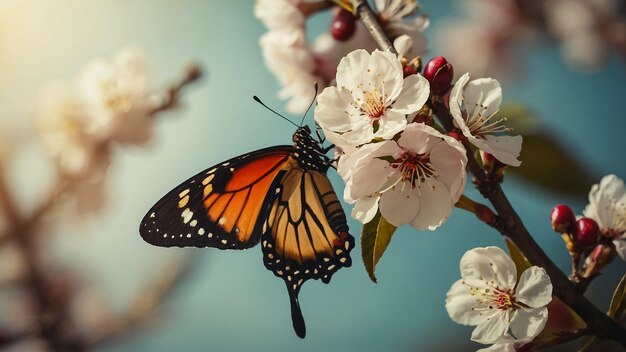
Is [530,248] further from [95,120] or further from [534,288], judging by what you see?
[95,120]

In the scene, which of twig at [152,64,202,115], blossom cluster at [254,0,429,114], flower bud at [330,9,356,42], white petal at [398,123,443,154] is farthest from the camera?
Result: twig at [152,64,202,115]

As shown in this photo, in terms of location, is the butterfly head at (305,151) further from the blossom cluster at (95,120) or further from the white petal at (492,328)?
the blossom cluster at (95,120)

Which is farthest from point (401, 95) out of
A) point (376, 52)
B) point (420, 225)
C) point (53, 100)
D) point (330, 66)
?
point (53, 100)

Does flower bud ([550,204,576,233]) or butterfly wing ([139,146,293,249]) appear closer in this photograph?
flower bud ([550,204,576,233])

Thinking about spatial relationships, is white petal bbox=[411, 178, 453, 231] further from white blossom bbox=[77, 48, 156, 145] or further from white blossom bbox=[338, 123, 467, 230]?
white blossom bbox=[77, 48, 156, 145]

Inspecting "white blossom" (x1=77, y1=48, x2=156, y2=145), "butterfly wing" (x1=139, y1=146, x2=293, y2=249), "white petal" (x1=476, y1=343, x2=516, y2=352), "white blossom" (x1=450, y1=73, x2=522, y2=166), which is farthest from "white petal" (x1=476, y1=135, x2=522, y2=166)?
"white blossom" (x1=77, y1=48, x2=156, y2=145)

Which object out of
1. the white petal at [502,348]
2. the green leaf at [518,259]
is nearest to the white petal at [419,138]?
the green leaf at [518,259]

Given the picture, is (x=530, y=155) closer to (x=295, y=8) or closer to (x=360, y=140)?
(x=295, y=8)
